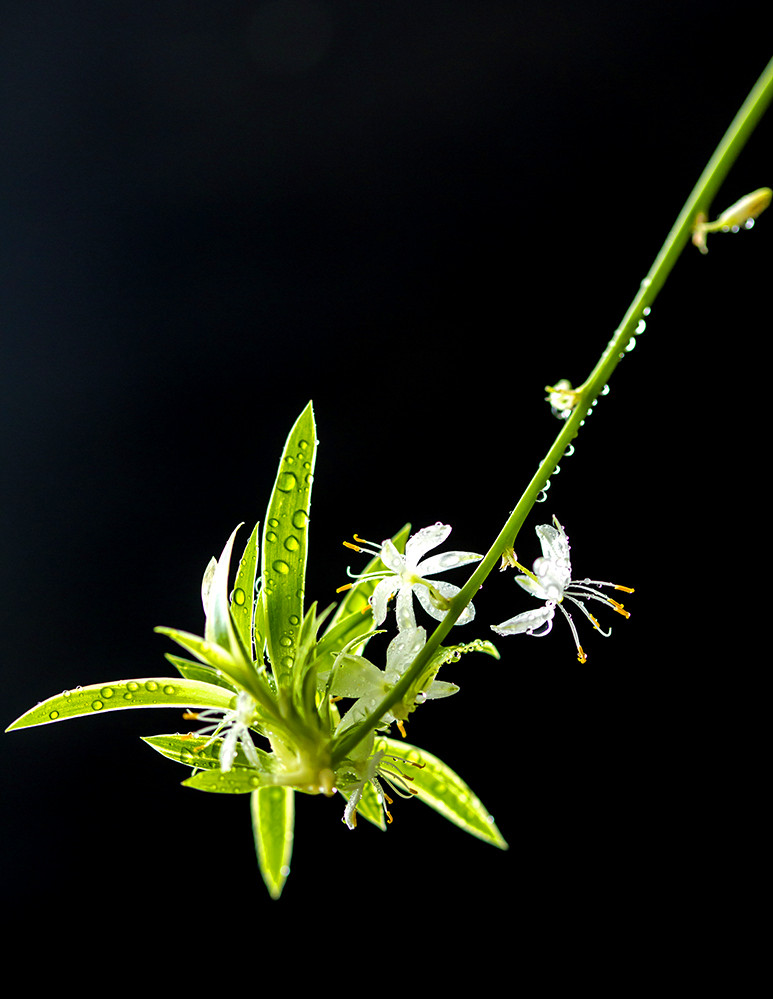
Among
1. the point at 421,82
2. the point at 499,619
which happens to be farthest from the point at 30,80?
the point at 499,619

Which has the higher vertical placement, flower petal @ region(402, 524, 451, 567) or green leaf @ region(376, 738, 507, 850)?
flower petal @ region(402, 524, 451, 567)

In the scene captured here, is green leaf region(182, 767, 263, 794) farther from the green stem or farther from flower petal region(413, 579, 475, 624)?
flower petal region(413, 579, 475, 624)

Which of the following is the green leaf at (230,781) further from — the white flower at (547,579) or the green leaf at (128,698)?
the white flower at (547,579)

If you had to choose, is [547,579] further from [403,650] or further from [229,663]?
[229,663]

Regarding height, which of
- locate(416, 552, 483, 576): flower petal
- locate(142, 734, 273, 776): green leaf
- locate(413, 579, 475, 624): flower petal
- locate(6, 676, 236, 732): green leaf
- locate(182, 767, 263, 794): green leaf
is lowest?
locate(182, 767, 263, 794): green leaf

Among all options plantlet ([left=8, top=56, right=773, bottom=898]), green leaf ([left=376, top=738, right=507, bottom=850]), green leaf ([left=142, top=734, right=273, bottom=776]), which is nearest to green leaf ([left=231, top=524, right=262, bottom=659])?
plantlet ([left=8, top=56, right=773, bottom=898])

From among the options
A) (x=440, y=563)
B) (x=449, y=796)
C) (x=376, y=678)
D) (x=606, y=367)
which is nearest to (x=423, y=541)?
(x=440, y=563)
